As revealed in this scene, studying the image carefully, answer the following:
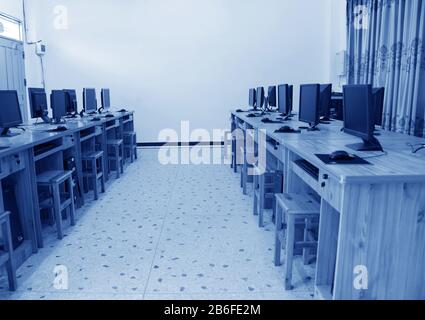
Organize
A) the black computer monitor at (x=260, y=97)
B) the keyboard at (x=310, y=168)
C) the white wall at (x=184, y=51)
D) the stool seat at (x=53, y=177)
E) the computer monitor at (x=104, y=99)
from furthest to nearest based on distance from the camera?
the white wall at (x=184, y=51) < the computer monitor at (x=104, y=99) < the black computer monitor at (x=260, y=97) < the stool seat at (x=53, y=177) < the keyboard at (x=310, y=168)

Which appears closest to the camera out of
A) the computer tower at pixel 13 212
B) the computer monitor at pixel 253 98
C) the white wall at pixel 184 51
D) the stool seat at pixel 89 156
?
the computer tower at pixel 13 212

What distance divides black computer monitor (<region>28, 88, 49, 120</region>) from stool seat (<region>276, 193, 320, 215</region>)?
115 inches

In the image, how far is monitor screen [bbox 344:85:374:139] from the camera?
74.1 inches

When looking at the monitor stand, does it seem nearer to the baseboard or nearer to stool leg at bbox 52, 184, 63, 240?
stool leg at bbox 52, 184, 63, 240

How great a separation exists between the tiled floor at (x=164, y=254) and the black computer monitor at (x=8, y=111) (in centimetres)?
94

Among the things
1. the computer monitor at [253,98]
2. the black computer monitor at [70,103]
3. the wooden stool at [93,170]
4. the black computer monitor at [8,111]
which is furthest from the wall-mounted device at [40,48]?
the black computer monitor at [8,111]

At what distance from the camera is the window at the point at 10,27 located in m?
5.90

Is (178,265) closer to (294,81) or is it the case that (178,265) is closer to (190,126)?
(190,126)

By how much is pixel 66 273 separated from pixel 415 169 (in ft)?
6.74

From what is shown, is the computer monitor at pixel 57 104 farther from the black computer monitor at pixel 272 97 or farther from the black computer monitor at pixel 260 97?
the black computer monitor at pixel 272 97

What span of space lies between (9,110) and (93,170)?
3.55 ft
